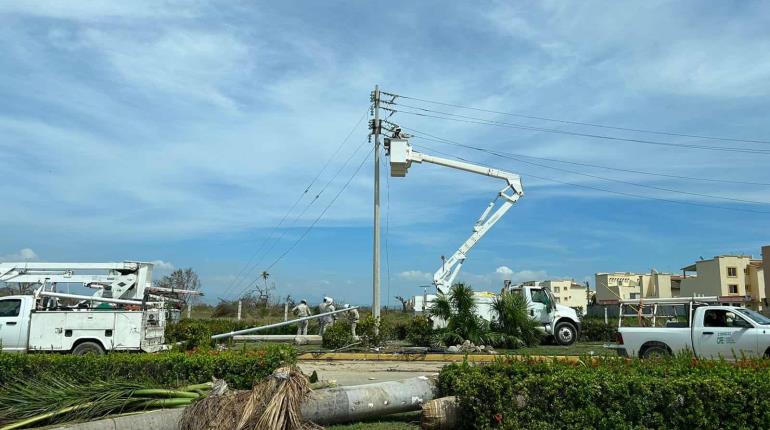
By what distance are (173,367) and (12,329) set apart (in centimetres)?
757

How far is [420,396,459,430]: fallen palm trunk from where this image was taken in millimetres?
7762

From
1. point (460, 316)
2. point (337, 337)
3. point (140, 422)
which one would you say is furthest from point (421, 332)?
point (140, 422)

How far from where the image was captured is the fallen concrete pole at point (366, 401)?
7914 mm

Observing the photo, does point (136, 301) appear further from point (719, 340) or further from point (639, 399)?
point (719, 340)

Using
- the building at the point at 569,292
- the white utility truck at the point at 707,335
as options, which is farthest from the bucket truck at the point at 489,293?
the building at the point at 569,292

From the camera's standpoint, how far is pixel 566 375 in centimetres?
727

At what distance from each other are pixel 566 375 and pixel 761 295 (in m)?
60.6

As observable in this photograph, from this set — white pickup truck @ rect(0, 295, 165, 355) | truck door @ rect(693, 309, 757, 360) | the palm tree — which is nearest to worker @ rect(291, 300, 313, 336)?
the palm tree

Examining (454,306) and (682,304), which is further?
(454,306)

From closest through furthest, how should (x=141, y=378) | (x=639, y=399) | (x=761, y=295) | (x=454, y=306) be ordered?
(x=639, y=399) → (x=141, y=378) → (x=454, y=306) → (x=761, y=295)

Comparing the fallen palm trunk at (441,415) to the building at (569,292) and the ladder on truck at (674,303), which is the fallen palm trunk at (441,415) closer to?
the ladder on truck at (674,303)

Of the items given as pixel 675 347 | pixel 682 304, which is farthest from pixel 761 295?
pixel 675 347

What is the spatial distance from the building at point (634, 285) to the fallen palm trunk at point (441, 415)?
64269 mm

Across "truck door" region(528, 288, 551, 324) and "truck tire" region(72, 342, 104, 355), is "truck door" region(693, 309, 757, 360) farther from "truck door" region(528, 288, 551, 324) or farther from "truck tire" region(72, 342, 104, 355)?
"truck tire" region(72, 342, 104, 355)
